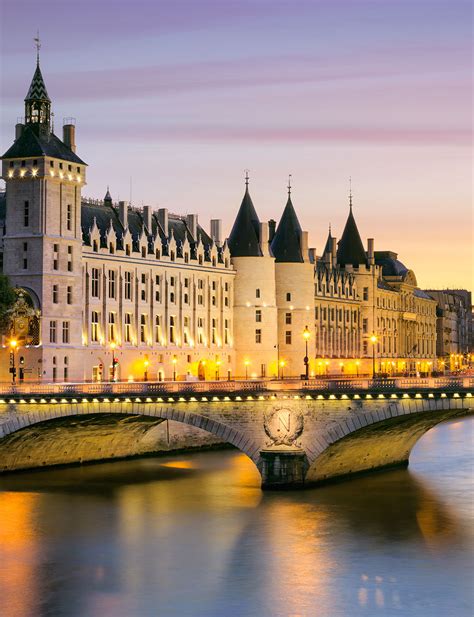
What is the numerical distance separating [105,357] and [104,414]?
106ft

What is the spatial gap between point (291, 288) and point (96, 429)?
182 ft

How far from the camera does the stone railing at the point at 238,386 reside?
7444cm

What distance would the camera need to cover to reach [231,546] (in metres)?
65.4

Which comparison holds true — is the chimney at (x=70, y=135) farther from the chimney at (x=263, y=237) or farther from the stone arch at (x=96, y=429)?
the chimney at (x=263, y=237)

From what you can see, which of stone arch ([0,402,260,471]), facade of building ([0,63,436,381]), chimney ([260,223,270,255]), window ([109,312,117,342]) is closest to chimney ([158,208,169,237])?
facade of building ([0,63,436,381])

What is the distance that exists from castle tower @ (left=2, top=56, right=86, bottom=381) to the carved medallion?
1275 inches

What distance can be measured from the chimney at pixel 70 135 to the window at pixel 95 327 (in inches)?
549

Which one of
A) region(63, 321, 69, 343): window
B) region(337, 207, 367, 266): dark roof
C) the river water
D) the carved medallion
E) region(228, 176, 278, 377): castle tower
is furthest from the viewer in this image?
region(337, 207, 367, 266): dark roof

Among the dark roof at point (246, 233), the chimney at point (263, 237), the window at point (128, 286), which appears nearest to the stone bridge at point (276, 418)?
the window at point (128, 286)

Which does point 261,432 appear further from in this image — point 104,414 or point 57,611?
point 57,611

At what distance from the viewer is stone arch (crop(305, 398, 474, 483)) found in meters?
74.9

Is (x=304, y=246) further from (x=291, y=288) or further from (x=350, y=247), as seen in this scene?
(x=350, y=247)

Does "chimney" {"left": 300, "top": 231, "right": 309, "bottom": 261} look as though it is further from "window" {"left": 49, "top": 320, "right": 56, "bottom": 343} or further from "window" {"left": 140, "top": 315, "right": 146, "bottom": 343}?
"window" {"left": 49, "top": 320, "right": 56, "bottom": 343}

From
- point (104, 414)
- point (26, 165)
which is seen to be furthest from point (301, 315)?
point (104, 414)
